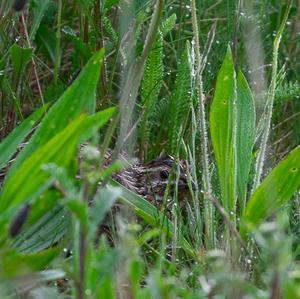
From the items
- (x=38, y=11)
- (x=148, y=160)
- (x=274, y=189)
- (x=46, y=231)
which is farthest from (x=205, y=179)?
(x=148, y=160)

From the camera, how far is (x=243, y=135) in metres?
2.28

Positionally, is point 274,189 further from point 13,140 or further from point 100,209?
point 100,209

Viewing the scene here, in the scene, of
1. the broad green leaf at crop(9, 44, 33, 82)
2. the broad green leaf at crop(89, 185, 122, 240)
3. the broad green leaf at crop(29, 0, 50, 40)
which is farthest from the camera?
the broad green leaf at crop(29, 0, 50, 40)

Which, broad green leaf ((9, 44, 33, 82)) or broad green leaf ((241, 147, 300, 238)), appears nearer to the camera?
broad green leaf ((241, 147, 300, 238))

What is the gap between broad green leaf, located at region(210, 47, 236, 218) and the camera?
2201 millimetres

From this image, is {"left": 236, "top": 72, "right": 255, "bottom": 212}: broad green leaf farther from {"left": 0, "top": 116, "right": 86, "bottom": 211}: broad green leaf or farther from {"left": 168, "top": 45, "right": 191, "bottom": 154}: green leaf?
{"left": 0, "top": 116, "right": 86, "bottom": 211}: broad green leaf

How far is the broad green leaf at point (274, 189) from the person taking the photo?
207 cm

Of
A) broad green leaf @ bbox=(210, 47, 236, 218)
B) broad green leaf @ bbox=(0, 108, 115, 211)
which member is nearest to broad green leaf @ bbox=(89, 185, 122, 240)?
broad green leaf @ bbox=(0, 108, 115, 211)

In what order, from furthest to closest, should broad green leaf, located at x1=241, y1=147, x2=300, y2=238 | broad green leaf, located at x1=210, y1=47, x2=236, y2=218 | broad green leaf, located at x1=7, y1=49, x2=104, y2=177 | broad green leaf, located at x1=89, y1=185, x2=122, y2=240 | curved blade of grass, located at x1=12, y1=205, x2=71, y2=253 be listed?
broad green leaf, located at x1=210, y1=47, x2=236, y2=218 → broad green leaf, located at x1=241, y1=147, x2=300, y2=238 → curved blade of grass, located at x1=12, y1=205, x2=71, y2=253 → broad green leaf, located at x1=7, y1=49, x2=104, y2=177 → broad green leaf, located at x1=89, y1=185, x2=122, y2=240

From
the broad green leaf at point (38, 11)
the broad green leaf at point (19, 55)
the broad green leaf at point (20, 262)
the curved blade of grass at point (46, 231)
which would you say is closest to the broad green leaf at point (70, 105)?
the curved blade of grass at point (46, 231)

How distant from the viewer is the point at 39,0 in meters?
2.61

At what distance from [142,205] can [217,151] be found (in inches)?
9.1

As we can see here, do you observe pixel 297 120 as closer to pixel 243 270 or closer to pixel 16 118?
pixel 16 118

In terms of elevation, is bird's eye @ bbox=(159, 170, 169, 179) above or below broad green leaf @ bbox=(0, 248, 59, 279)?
below
